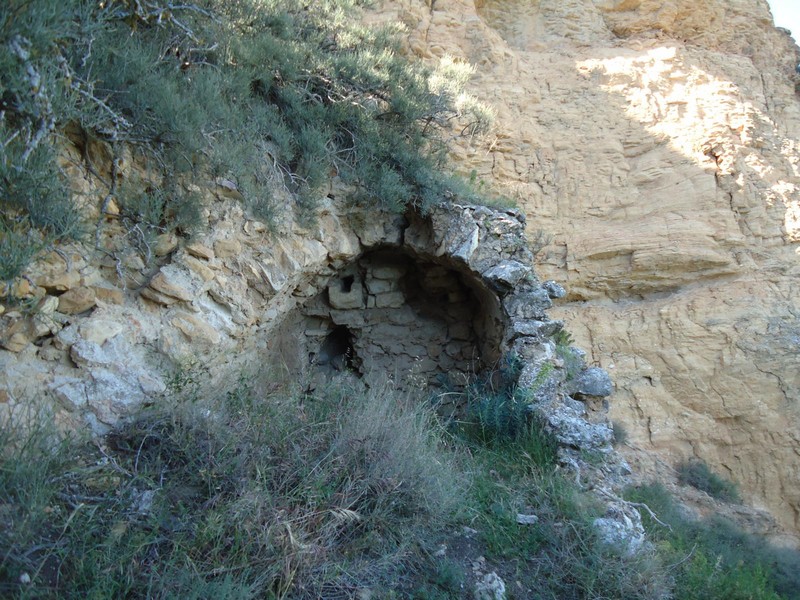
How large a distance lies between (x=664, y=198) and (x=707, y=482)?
13.5 ft

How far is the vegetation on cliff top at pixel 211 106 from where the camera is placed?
3.12m

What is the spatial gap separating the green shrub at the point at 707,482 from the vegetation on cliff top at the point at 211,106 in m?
4.92

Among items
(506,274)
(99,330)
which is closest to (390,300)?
(506,274)

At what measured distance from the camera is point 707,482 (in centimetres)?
754

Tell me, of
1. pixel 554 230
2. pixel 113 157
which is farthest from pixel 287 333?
pixel 554 230

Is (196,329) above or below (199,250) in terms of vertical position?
below

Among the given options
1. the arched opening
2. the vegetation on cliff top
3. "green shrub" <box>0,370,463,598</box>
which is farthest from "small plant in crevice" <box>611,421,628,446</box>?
"green shrub" <box>0,370,463,598</box>

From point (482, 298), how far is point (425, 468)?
10.1 feet

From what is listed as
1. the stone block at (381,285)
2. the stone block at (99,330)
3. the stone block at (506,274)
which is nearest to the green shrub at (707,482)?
the stone block at (506,274)

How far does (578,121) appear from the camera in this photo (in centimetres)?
930

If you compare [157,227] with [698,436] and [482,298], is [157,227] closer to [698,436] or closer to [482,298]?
[482,298]

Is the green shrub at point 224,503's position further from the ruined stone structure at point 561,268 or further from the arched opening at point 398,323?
the arched opening at point 398,323

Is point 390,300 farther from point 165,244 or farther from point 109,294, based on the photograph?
point 109,294

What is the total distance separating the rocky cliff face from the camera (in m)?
8.05
